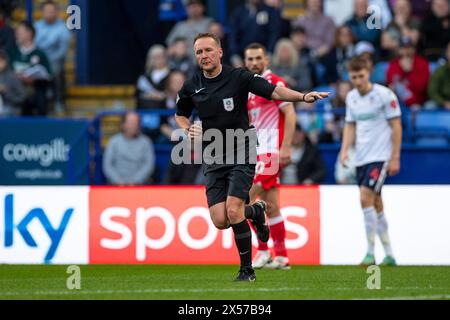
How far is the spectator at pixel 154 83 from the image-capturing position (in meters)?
18.5

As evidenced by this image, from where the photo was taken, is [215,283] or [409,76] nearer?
[215,283]

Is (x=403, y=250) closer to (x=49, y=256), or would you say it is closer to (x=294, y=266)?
(x=294, y=266)

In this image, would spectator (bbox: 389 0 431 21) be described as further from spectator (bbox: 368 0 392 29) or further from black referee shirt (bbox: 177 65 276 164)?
black referee shirt (bbox: 177 65 276 164)

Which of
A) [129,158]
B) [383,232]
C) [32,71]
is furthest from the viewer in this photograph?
[32,71]

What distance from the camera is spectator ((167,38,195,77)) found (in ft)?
61.3

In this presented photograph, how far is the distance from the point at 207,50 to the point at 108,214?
4.56 metres

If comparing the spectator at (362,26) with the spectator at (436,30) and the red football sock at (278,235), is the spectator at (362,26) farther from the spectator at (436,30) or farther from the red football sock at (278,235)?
the red football sock at (278,235)

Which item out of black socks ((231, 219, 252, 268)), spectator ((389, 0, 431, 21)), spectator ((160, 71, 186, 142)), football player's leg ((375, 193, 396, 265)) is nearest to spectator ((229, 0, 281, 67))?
spectator ((160, 71, 186, 142))

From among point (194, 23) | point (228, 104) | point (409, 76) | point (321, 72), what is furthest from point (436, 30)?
point (228, 104)

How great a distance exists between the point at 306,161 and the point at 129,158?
268 cm

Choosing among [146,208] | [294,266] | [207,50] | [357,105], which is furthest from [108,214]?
[207,50]

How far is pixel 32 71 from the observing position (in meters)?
18.9

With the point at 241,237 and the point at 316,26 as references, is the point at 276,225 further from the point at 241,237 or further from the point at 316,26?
the point at 316,26

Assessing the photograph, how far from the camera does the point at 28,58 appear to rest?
19047 millimetres
